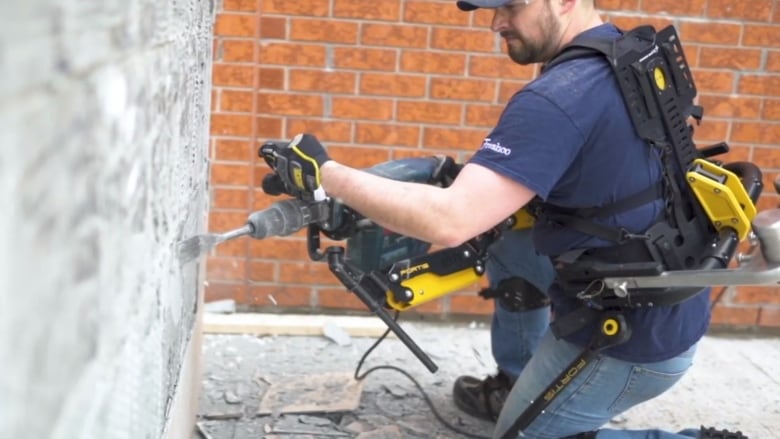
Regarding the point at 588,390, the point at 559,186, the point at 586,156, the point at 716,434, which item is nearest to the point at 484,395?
the point at 588,390

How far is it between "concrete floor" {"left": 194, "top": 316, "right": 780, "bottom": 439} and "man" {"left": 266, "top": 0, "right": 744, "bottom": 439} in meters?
0.86

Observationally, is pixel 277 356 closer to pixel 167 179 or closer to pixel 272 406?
pixel 272 406

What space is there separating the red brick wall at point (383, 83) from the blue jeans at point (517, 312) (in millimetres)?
932

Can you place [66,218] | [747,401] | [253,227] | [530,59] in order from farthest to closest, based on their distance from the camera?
[747,401]
[530,59]
[253,227]
[66,218]

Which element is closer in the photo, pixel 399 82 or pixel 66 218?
pixel 66 218

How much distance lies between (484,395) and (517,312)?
0.39m

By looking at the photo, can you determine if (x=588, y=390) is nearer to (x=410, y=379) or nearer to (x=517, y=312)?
(x=517, y=312)

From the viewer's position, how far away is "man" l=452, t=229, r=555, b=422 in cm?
285

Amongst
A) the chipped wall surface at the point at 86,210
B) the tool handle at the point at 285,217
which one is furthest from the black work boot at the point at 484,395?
the chipped wall surface at the point at 86,210

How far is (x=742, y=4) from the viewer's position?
363cm

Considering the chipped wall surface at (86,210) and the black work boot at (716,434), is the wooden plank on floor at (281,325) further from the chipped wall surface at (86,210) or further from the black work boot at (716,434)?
the chipped wall surface at (86,210)

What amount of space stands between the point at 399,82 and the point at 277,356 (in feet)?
4.50

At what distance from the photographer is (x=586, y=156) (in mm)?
2061

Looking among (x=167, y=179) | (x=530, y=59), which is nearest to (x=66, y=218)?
(x=167, y=179)
